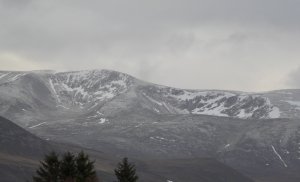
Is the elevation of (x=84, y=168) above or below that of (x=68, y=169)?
above

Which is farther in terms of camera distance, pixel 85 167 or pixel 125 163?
pixel 125 163

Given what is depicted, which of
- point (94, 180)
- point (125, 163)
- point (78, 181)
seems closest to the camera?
point (78, 181)

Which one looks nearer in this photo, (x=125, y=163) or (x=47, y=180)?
(x=47, y=180)

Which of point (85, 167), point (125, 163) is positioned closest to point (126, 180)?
point (125, 163)

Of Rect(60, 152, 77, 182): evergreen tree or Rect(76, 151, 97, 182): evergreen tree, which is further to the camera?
Rect(60, 152, 77, 182): evergreen tree

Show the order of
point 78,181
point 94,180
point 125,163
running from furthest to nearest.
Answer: point 125,163
point 94,180
point 78,181

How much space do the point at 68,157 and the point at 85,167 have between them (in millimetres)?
1784

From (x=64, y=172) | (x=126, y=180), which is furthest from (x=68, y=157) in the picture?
(x=126, y=180)

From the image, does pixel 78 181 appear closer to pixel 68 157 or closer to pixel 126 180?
pixel 68 157

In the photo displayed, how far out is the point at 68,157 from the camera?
62.4 metres

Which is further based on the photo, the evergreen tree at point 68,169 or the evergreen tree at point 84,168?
the evergreen tree at point 68,169

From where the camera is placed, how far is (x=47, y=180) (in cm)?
6300

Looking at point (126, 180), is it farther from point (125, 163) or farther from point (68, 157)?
point (68, 157)

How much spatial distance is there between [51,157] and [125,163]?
390 inches
